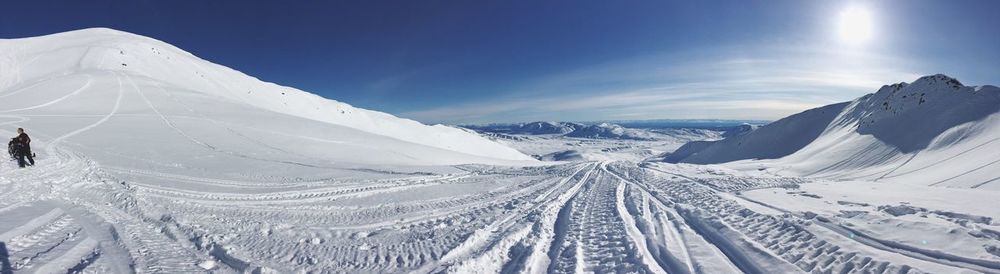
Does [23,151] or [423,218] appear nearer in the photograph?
[423,218]

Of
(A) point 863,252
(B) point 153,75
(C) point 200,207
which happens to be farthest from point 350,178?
(B) point 153,75

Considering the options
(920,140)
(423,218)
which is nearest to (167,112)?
(423,218)

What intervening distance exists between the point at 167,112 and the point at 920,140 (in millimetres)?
49865

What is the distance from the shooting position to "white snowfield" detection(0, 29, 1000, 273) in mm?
5793

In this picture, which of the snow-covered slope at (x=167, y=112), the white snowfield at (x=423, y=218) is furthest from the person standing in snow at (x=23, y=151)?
the snow-covered slope at (x=167, y=112)

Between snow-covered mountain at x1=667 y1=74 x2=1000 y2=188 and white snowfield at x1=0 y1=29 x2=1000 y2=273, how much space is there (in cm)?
1052

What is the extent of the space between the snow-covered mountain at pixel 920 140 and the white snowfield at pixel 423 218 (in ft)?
34.5

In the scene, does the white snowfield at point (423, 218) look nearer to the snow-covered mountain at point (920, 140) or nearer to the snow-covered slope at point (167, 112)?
the snow-covered slope at point (167, 112)

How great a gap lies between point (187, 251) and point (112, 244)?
108 cm

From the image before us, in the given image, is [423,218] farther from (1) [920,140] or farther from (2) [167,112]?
(1) [920,140]

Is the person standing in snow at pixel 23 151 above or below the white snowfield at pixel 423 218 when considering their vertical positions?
above

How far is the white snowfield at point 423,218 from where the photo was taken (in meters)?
5.79

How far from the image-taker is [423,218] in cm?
880

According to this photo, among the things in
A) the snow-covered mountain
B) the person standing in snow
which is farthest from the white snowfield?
the snow-covered mountain
